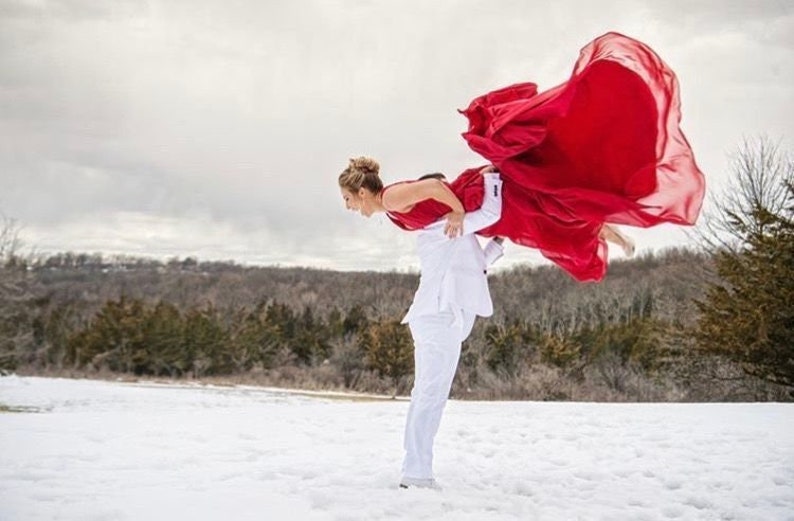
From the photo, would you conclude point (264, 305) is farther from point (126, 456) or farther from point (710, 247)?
point (126, 456)

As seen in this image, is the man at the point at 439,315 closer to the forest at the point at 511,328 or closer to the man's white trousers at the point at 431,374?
the man's white trousers at the point at 431,374

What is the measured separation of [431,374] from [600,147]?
1.21 m

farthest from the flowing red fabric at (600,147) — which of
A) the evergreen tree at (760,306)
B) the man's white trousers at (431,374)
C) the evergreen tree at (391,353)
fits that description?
the evergreen tree at (391,353)

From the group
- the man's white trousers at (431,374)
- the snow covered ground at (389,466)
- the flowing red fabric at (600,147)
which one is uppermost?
the flowing red fabric at (600,147)

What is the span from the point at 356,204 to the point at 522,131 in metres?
0.84

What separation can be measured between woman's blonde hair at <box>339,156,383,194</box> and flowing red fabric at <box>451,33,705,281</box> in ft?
1.32

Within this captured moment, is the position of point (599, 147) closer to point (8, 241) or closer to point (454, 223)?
point (454, 223)

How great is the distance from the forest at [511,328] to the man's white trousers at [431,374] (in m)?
11.4

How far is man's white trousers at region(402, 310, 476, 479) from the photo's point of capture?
3.20 metres

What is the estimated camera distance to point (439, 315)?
323 centimetres

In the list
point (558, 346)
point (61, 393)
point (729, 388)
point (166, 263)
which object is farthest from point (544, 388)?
point (166, 263)

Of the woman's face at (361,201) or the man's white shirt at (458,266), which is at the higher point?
the woman's face at (361,201)

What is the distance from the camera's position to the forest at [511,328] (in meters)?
14.4

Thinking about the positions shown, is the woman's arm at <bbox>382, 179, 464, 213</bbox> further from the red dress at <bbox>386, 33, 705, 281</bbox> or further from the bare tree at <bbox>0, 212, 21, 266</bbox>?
the bare tree at <bbox>0, 212, 21, 266</bbox>
